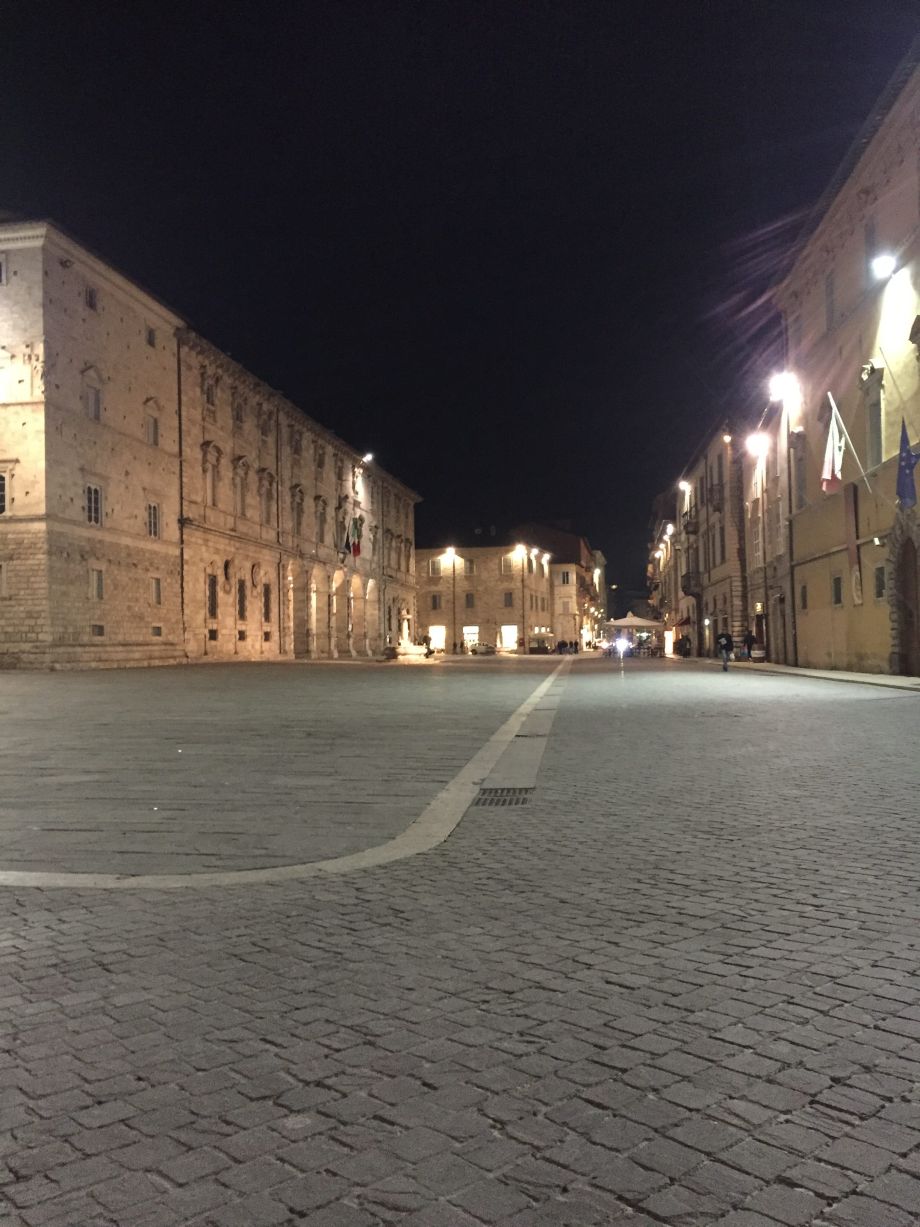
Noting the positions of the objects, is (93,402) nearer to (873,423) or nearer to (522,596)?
(873,423)

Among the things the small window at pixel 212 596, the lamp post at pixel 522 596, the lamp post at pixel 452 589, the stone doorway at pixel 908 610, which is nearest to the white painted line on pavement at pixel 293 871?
the stone doorway at pixel 908 610

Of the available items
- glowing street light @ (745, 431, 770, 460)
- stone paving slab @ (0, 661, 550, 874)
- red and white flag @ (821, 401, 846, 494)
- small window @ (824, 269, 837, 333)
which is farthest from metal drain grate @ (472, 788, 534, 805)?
glowing street light @ (745, 431, 770, 460)

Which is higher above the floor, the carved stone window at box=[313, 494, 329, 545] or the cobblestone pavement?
the carved stone window at box=[313, 494, 329, 545]

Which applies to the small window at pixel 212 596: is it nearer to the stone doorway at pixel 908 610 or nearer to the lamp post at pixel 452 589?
the stone doorway at pixel 908 610

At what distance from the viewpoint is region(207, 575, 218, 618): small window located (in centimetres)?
5009

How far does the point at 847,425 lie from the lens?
30703 millimetres

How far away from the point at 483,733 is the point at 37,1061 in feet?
37.9

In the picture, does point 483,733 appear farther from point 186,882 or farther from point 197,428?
point 197,428

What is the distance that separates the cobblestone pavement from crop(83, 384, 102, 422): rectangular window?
37.9 m

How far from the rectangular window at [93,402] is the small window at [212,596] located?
38.3 feet

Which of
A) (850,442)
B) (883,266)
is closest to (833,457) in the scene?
(850,442)

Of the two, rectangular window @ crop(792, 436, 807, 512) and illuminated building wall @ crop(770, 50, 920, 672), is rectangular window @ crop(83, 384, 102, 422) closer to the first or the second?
illuminated building wall @ crop(770, 50, 920, 672)

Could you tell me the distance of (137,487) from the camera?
4375cm

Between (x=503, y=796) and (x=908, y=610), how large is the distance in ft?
70.8
